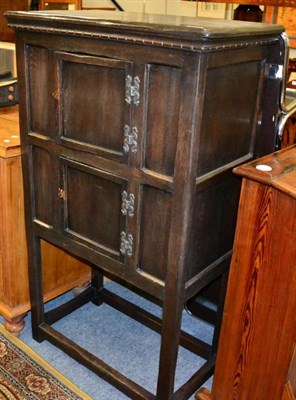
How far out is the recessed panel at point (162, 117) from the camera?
1193mm

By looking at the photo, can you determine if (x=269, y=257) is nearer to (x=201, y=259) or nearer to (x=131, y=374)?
(x=201, y=259)

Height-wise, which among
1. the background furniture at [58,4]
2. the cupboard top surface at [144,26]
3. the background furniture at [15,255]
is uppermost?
the cupboard top surface at [144,26]

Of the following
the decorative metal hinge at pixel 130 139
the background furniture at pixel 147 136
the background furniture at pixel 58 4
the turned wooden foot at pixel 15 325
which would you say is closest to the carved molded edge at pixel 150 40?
the background furniture at pixel 147 136

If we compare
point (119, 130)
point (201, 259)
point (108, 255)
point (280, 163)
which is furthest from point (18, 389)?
point (280, 163)

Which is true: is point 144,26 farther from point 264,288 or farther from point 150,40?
point 264,288

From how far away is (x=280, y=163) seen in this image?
1.30m

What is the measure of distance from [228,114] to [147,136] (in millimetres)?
237

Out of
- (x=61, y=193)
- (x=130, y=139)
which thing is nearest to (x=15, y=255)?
(x=61, y=193)

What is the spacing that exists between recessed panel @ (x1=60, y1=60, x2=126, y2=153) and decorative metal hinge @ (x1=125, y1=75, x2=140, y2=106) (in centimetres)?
3

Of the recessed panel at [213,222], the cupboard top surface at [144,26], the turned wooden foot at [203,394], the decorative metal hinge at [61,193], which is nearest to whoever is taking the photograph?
the cupboard top surface at [144,26]

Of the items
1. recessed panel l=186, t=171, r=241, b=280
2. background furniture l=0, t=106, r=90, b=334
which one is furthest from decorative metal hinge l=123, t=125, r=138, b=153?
background furniture l=0, t=106, r=90, b=334

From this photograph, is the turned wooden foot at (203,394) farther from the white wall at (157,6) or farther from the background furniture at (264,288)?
the white wall at (157,6)

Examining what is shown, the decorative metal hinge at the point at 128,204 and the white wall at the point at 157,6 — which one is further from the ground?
the white wall at the point at 157,6

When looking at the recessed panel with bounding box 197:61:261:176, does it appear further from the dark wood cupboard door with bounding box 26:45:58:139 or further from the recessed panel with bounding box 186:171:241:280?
the dark wood cupboard door with bounding box 26:45:58:139
